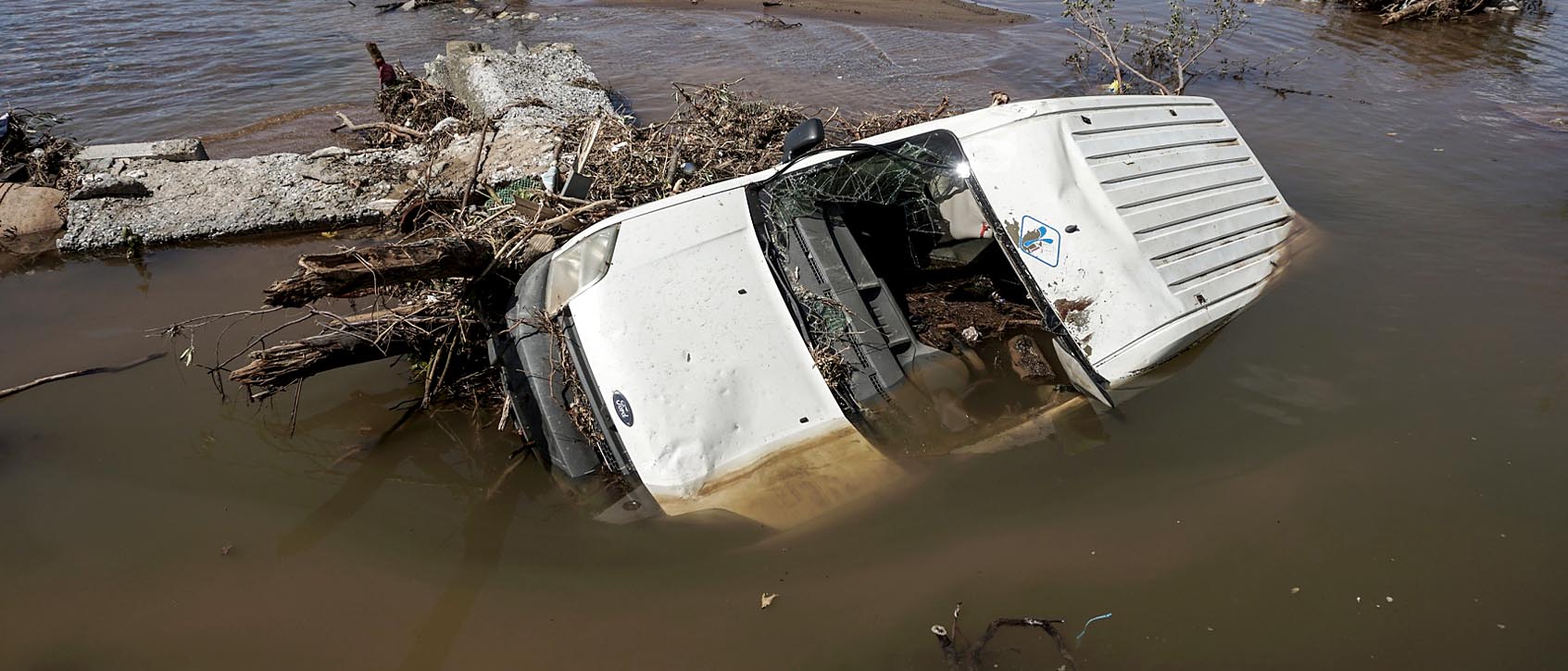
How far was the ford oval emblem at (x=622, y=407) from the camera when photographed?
299 centimetres

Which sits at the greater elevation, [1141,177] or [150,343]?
[1141,177]

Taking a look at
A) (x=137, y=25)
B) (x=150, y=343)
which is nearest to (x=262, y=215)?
(x=150, y=343)

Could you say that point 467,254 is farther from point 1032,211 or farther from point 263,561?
point 1032,211

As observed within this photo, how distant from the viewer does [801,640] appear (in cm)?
284

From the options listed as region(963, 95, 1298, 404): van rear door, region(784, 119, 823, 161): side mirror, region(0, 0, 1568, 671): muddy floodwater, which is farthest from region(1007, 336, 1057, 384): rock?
region(784, 119, 823, 161): side mirror

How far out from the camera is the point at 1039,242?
11.4ft

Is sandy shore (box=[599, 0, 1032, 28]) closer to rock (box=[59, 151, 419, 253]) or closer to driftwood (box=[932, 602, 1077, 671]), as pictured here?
rock (box=[59, 151, 419, 253])

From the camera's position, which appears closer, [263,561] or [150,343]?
[263,561]

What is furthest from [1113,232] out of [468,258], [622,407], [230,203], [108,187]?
[108,187]

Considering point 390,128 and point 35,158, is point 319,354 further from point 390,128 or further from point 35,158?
point 35,158

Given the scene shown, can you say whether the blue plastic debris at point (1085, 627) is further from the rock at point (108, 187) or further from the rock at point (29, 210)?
the rock at point (29, 210)

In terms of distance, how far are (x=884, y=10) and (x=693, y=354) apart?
11719mm

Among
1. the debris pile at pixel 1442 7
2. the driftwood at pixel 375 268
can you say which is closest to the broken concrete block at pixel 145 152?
the driftwood at pixel 375 268

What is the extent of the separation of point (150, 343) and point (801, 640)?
412cm
